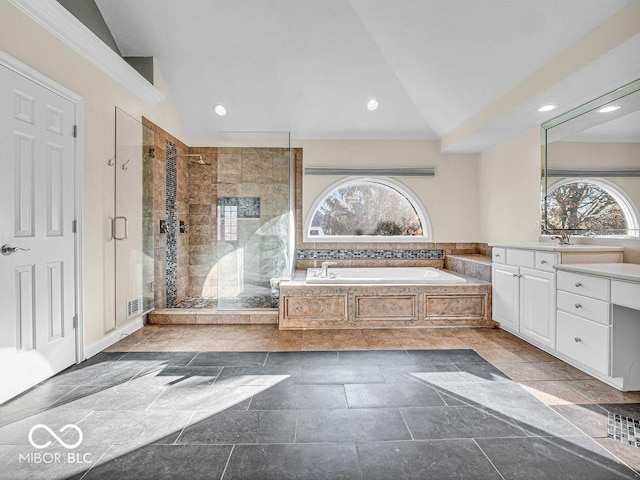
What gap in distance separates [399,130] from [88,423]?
4489 mm

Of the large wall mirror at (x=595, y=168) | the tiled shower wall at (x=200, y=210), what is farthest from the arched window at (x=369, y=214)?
the large wall mirror at (x=595, y=168)

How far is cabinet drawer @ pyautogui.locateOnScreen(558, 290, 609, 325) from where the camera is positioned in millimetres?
2361

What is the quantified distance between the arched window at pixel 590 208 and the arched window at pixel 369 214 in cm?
172

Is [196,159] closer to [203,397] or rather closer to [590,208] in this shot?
[203,397]

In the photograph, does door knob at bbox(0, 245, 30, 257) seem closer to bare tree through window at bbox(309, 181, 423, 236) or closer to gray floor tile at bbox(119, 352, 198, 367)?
gray floor tile at bbox(119, 352, 198, 367)

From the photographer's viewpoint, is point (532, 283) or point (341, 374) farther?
point (532, 283)

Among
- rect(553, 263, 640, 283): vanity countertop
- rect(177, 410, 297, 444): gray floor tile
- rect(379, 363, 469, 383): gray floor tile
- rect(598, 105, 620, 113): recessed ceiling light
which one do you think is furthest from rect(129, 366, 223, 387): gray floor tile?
rect(598, 105, 620, 113): recessed ceiling light

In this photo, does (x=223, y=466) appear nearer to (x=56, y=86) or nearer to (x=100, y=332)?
(x=100, y=332)

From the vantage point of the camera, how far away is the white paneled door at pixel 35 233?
2.12 metres

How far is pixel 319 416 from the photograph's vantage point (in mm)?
2006

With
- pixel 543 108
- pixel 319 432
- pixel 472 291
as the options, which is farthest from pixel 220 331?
pixel 543 108

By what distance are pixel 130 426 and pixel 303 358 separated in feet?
4.38

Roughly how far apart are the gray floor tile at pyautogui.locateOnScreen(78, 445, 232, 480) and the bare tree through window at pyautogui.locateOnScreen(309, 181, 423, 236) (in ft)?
11.5

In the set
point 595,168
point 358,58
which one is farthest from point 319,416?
point 358,58
